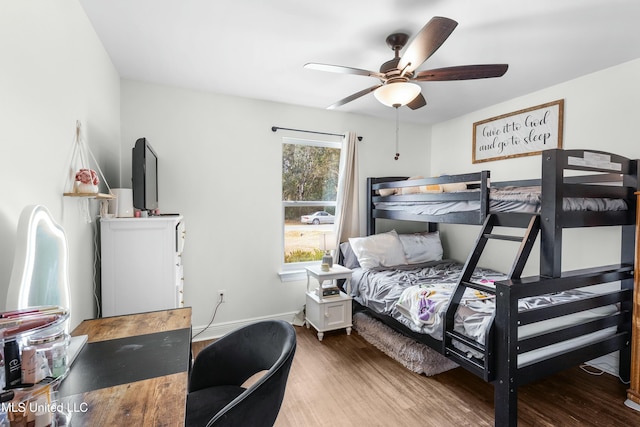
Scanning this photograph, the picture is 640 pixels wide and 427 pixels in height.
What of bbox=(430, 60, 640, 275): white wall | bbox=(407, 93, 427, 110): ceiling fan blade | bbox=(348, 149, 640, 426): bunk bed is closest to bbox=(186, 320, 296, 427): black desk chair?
bbox=(348, 149, 640, 426): bunk bed

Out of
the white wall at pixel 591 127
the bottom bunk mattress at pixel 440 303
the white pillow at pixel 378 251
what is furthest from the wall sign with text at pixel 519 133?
the white pillow at pixel 378 251

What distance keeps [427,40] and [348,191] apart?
213 centimetres

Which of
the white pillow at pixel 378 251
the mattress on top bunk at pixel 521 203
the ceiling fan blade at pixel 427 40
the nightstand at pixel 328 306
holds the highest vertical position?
the ceiling fan blade at pixel 427 40

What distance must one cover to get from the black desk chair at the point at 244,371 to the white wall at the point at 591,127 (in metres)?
2.73

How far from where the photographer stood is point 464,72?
1869 mm

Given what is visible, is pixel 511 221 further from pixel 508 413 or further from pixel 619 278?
pixel 508 413

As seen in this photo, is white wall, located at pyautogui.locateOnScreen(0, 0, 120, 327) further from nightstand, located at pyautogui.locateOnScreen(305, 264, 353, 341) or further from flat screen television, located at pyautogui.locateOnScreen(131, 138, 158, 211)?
nightstand, located at pyautogui.locateOnScreen(305, 264, 353, 341)

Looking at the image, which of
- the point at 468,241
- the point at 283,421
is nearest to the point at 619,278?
the point at 468,241

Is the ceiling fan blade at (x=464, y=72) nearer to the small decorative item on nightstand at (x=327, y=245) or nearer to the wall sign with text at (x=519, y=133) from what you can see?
the wall sign with text at (x=519, y=133)

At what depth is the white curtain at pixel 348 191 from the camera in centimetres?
355

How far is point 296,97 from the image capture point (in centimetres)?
309

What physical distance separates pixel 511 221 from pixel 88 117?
9.10ft

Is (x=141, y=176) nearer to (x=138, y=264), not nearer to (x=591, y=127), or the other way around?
(x=138, y=264)

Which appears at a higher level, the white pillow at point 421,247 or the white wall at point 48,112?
the white wall at point 48,112
